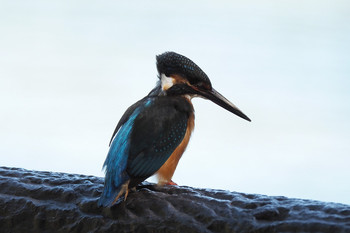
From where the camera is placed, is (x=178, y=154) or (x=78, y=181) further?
(x=178, y=154)

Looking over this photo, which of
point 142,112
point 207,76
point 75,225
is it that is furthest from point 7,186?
point 207,76

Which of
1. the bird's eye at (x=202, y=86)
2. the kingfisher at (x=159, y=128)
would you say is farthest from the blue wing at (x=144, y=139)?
the bird's eye at (x=202, y=86)

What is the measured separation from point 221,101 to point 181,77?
0.60 ft

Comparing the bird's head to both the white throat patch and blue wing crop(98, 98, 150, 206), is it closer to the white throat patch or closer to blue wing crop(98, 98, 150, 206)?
the white throat patch

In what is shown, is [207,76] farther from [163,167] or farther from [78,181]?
[78,181]

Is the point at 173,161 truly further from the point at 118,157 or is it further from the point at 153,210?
the point at 153,210

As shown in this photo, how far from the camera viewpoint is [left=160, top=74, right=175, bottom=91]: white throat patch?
76.5 inches

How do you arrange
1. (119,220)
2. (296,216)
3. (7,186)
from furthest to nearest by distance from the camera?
1. (7,186)
2. (119,220)
3. (296,216)

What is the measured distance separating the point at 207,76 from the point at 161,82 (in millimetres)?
162

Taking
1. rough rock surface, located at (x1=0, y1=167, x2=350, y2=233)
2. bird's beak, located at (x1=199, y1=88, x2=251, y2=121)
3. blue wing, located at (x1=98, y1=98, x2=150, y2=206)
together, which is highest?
bird's beak, located at (x1=199, y1=88, x2=251, y2=121)

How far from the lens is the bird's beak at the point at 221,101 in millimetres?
1998

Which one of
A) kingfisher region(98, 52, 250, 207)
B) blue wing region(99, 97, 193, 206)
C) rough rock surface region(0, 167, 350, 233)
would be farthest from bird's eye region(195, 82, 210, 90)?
rough rock surface region(0, 167, 350, 233)

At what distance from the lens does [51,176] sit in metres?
1.86

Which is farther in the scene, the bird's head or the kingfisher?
the bird's head
